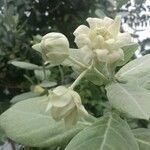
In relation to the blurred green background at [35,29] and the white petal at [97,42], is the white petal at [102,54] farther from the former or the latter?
the blurred green background at [35,29]

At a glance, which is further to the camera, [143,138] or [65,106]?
[143,138]

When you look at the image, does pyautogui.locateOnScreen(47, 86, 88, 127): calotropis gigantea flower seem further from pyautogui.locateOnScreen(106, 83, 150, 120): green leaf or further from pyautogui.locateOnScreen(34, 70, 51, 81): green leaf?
pyautogui.locateOnScreen(34, 70, 51, 81): green leaf

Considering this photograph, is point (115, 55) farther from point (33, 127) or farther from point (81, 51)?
point (33, 127)

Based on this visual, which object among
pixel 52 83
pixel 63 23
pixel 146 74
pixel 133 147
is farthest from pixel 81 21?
pixel 133 147

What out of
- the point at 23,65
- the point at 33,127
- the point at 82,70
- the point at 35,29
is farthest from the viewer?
the point at 35,29

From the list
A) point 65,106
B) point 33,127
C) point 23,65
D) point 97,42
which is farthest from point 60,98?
point 23,65

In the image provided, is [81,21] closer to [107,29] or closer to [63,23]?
[63,23]

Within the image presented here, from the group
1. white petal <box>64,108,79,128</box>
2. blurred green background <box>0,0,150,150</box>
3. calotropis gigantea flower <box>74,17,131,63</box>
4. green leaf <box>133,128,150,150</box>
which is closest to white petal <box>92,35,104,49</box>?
calotropis gigantea flower <box>74,17,131,63</box>
